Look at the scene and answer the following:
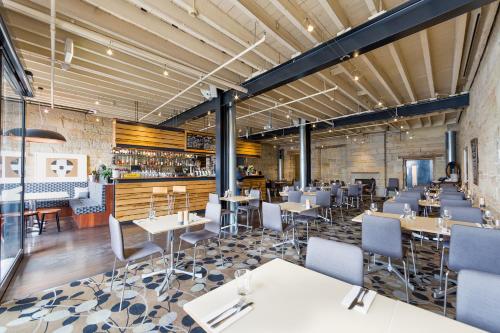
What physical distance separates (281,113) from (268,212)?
5.64 meters

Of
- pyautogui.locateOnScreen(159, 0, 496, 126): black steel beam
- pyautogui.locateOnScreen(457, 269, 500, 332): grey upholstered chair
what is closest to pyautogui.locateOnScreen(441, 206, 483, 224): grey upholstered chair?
pyautogui.locateOnScreen(159, 0, 496, 126): black steel beam

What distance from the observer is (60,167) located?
795 centimetres

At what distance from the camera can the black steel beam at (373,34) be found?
260cm

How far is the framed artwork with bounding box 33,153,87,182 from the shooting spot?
7.61 m

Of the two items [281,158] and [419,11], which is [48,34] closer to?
[419,11]

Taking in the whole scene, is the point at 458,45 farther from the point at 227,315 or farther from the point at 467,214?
the point at 227,315

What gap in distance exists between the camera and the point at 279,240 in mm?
4621

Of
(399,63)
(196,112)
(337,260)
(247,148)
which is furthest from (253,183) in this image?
(337,260)

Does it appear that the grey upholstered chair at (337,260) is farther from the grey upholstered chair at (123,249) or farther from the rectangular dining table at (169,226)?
the grey upholstered chair at (123,249)

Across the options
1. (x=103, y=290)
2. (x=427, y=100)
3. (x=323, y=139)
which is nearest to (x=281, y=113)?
(x=427, y=100)

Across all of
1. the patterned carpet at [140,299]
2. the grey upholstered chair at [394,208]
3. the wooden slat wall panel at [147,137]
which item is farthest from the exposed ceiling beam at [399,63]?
the wooden slat wall panel at [147,137]

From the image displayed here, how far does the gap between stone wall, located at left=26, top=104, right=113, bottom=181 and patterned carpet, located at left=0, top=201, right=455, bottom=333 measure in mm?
7099

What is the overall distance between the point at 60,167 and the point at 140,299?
26.1ft

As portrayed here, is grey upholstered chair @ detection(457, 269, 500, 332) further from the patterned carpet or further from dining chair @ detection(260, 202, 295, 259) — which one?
dining chair @ detection(260, 202, 295, 259)
